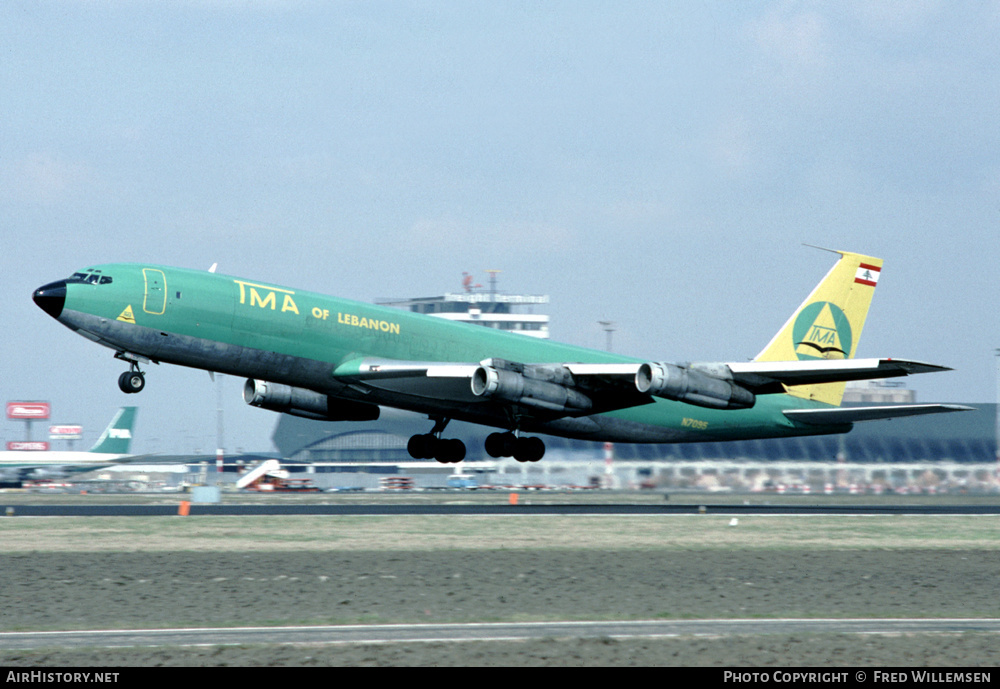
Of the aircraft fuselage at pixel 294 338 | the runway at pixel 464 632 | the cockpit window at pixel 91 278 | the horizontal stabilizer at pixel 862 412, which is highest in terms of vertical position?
the cockpit window at pixel 91 278

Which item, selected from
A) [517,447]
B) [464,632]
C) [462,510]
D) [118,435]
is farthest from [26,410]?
[464,632]

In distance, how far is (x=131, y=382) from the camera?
35.2 metres

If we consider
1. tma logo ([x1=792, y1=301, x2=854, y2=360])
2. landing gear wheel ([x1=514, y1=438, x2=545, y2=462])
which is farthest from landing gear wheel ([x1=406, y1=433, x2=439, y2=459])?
tma logo ([x1=792, y1=301, x2=854, y2=360])

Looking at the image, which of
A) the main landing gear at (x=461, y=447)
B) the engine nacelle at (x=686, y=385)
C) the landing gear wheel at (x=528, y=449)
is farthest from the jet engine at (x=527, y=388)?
the main landing gear at (x=461, y=447)

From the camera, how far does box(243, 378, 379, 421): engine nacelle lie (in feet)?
137

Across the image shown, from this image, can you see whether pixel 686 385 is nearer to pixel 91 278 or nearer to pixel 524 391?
pixel 524 391

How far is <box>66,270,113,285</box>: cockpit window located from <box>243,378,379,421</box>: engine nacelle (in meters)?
8.45

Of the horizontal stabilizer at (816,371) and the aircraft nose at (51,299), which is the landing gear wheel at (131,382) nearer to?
the aircraft nose at (51,299)

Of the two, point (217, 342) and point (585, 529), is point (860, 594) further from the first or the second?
point (217, 342)

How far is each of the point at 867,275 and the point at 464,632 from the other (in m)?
35.1

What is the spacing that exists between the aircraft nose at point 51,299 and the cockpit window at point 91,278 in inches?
19.3

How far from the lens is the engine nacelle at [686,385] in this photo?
3881 centimetres
